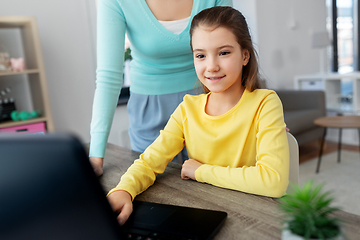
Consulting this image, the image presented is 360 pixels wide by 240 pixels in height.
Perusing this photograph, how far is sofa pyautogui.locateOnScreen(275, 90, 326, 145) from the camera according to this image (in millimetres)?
3426

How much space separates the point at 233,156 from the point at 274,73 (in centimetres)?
372

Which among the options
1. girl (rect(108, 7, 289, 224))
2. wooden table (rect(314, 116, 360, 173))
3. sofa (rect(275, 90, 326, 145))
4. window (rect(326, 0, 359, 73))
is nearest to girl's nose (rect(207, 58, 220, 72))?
girl (rect(108, 7, 289, 224))

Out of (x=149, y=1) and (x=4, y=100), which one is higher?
(x=149, y=1)

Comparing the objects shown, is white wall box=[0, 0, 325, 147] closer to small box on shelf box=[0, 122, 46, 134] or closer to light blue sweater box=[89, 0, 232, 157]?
small box on shelf box=[0, 122, 46, 134]

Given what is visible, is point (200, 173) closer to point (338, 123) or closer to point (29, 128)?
point (29, 128)

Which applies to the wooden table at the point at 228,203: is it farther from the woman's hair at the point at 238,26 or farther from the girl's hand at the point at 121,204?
the woman's hair at the point at 238,26

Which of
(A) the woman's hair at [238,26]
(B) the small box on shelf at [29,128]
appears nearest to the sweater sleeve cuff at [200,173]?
(A) the woman's hair at [238,26]

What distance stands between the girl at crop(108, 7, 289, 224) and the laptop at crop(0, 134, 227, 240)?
0.45m

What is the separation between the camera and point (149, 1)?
1126 mm

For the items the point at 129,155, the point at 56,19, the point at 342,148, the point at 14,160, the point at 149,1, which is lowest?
the point at 342,148

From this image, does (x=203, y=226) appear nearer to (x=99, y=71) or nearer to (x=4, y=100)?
(x=99, y=71)

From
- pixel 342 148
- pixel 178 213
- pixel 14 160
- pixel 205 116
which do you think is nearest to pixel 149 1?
pixel 205 116

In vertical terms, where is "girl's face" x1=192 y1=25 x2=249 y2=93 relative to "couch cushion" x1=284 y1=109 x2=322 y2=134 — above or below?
above

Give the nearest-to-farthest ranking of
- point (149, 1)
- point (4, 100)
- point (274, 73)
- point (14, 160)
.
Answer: point (14, 160) < point (149, 1) < point (4, 100) < point (274, 73)
